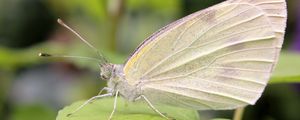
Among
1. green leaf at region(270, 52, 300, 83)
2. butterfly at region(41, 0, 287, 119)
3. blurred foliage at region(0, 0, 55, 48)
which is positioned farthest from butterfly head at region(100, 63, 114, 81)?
blurred foliage at region(0, 0, 55, 48)

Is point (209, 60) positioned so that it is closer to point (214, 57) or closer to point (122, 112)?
point (214, 57)

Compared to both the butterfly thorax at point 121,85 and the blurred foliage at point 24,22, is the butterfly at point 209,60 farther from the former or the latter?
the blurred foliage at point 24,22

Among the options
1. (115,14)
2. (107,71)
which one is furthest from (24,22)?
(107,71)

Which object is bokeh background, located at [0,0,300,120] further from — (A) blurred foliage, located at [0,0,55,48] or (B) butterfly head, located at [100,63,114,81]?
(B) butterfly head, located at [100,63,114,81]

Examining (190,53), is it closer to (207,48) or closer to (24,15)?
(207,48)

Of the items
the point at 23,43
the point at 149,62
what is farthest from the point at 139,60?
the point at 23,43

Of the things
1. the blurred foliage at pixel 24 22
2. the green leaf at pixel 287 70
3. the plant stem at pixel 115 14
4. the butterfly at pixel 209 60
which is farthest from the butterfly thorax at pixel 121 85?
the blurred foliage at pixel 24 22
